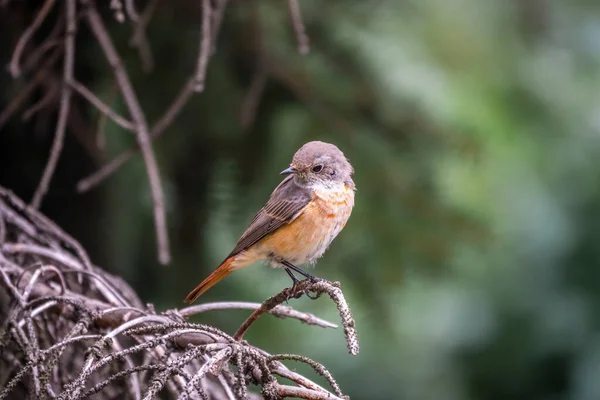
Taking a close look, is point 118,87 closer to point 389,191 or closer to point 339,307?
point 389,191

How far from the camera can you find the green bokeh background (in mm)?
3549

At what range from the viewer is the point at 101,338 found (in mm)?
1708

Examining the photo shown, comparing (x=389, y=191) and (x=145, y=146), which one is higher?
(x=389, y=191)

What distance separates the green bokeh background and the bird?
2.00ft

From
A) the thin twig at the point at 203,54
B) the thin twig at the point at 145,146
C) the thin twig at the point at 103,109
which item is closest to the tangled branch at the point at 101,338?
the thin twig at the point at 145,146

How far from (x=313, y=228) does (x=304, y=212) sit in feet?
0.23

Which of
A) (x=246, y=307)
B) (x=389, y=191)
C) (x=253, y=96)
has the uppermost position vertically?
(x=389, y=191)

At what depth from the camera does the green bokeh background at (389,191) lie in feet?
11.6

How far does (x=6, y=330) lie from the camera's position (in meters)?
1.88

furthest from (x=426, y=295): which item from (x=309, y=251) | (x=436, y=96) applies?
(x=309, y=251)

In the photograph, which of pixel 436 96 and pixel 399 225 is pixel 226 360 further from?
pixel 436 96

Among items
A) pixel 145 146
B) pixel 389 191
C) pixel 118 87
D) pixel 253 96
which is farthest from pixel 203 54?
pixel 389 191

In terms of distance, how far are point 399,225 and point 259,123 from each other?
70 cm

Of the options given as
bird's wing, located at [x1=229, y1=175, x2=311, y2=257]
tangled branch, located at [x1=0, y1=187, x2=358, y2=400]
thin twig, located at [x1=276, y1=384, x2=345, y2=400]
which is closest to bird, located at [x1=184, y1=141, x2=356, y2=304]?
bird's wing, located at [x1=229, y1=175, x2=311, y2=257]
